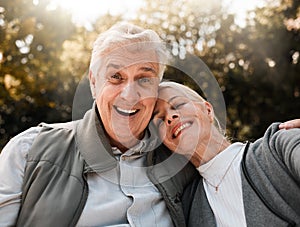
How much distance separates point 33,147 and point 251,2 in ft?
24.5

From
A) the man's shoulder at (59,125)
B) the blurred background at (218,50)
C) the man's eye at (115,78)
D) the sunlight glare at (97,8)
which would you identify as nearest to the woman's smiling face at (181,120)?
the man's eye at (115,78)

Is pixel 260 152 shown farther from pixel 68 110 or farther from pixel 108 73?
pixel 68 110

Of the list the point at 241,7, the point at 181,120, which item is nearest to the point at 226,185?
the point at 181,120

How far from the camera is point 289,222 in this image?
5.68 feet

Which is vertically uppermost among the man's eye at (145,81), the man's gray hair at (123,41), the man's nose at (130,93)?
the man's gray hair at (123,41)

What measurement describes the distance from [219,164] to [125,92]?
522 mm

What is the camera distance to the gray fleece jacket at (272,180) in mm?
1703

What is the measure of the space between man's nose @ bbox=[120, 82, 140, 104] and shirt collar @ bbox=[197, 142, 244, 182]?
43 centimetres

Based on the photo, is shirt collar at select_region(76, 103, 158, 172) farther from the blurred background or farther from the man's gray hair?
the blurred background

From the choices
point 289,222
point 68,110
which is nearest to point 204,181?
point 289,222

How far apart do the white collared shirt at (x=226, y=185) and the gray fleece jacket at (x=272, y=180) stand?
4cm

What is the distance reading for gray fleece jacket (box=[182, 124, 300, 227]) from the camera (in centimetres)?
170

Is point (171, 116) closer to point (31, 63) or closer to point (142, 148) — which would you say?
point (142, 148)

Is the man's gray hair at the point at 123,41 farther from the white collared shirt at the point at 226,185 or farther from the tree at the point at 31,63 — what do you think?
the tree at the point at 31,63
